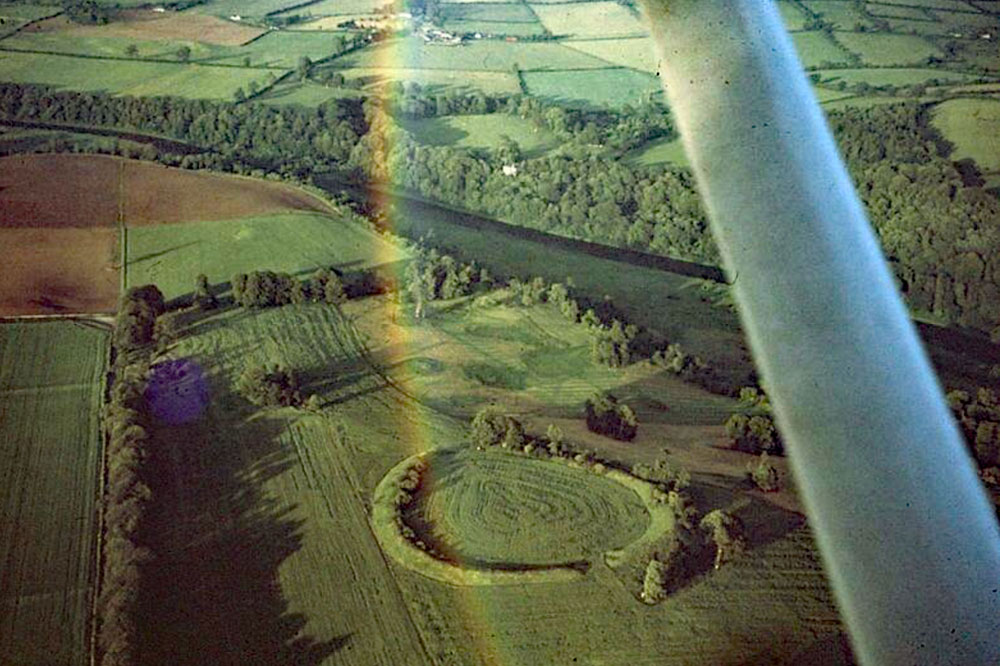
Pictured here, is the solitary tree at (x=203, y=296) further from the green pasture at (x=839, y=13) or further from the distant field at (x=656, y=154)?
the green pasture at (x=839, y=13)

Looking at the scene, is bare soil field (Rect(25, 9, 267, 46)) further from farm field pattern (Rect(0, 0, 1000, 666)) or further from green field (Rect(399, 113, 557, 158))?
green field (Rect(399, 113, 557, 158))

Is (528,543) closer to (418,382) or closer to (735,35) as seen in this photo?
(418,382)

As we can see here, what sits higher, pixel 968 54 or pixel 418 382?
pixel 968 54

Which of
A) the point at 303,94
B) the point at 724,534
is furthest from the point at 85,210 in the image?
the point at 724,534

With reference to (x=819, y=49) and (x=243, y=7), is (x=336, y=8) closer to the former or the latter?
(x=243, y=7)

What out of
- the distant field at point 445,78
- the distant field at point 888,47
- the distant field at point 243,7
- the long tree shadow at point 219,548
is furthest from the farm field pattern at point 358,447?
the distant field at point 243,7


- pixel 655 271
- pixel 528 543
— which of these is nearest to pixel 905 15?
pixel 655 271
